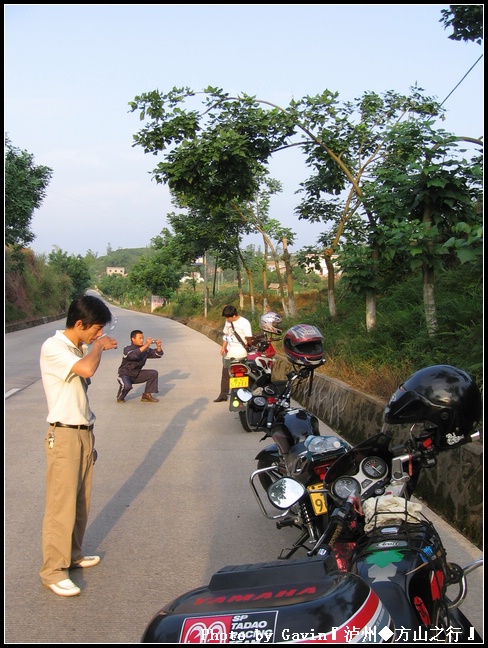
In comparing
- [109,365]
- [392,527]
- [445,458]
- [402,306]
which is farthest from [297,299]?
[392,527]

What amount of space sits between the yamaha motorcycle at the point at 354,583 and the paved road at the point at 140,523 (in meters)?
1.23

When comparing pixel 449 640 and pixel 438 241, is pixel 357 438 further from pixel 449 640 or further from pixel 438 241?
pixel 449 640

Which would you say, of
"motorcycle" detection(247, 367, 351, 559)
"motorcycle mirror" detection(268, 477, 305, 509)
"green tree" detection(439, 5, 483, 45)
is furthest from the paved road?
"green tree" detection(439, 5, 483, 45)

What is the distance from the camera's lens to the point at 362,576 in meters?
2.41

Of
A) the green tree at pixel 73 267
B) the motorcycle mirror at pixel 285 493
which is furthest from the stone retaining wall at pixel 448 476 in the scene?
the green tree at pixel 73 267

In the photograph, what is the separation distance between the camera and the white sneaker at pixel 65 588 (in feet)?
13.1

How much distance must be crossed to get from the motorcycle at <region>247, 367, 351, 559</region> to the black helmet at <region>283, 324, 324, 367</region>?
122 millimetres

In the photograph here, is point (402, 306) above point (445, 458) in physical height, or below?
above

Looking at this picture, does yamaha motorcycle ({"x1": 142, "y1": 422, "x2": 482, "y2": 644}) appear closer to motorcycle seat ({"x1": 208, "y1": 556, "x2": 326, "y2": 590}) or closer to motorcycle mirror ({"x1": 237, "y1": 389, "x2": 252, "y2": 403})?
motorcycle seat ({"x1": 208, "y1": 556, "x2": 326, "y2": 590})

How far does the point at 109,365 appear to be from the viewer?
54.1 ft

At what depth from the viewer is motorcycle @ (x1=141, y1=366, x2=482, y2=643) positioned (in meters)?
1.85

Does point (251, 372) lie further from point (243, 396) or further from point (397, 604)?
point (397, 604)

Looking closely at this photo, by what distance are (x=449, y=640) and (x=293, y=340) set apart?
321 cm

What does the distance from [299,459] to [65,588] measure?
1589 mm
